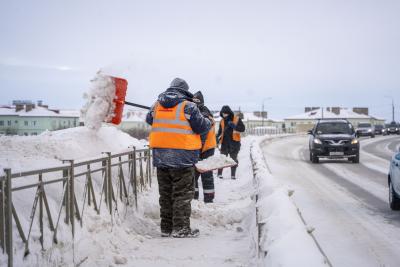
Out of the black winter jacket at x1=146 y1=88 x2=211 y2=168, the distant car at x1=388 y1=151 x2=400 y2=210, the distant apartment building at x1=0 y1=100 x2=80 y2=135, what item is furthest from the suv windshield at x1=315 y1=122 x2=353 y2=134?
the distant apartment building at x1=0 y1=100 x2=80 y2=135

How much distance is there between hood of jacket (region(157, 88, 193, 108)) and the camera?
253 inches

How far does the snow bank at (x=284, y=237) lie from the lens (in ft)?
11.4

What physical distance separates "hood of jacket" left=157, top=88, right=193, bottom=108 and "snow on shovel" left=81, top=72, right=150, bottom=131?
230 cm

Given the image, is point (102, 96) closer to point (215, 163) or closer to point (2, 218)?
point (215, 163)

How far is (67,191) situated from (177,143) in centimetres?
169

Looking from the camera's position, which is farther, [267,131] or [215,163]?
[267,131]

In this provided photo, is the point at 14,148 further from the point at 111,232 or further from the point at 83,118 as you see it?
the point at 111,232

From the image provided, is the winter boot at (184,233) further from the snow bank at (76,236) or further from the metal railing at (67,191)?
the metal railing at (67,191)

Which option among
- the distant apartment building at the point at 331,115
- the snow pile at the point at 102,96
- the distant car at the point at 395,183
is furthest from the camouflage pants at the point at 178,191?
the distant apartment building at the point at 331,115

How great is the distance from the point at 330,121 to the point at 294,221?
1777 centimetres

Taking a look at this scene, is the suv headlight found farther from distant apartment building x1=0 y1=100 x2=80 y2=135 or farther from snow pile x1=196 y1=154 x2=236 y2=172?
distant apartment building x1=0 y1=100 x2=80 y2=135

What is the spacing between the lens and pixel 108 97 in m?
8.73

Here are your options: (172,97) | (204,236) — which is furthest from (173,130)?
(204,236)

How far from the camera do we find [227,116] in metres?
12.8
